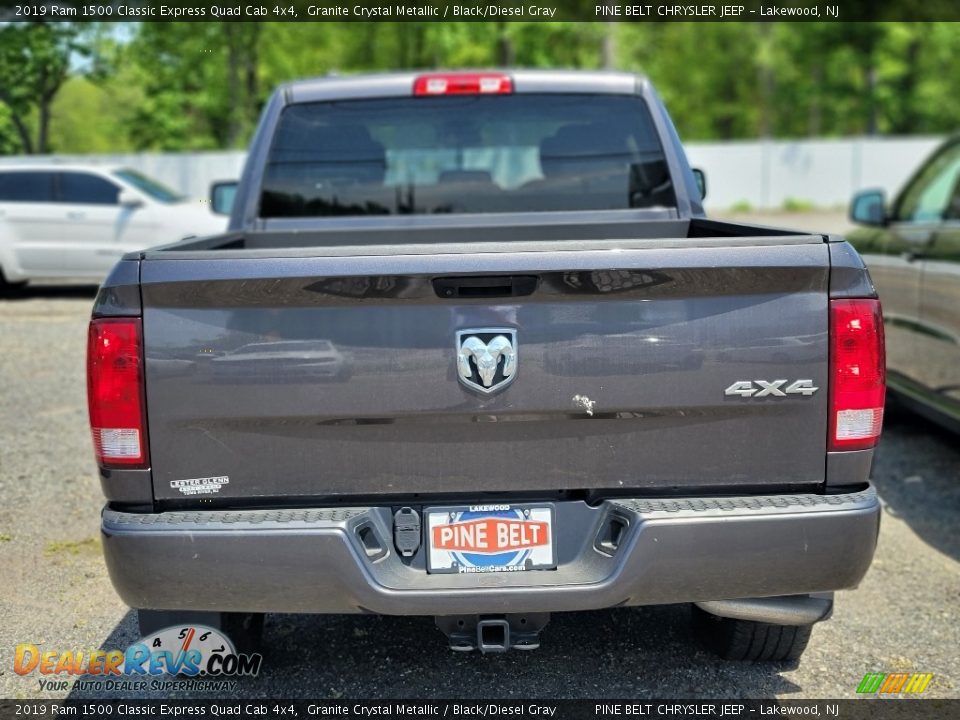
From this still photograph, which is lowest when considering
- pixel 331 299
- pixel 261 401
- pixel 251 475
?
pixel 251 475

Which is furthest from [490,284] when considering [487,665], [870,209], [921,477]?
[870,209]

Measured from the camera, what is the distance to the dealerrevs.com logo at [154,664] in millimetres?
3496

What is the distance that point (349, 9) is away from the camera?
30.8 metres

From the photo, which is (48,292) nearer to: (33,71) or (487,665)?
(33,71)

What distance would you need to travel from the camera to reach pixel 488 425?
2.83 m

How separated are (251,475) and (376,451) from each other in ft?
1.15

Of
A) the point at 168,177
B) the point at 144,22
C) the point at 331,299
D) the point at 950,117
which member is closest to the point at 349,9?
the point at 168,177

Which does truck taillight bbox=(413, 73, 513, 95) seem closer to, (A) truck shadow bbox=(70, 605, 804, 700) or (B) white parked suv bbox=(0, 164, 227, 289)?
(A) truck shadow bbox=(70, 605, 804, 700)

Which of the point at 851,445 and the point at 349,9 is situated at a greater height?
the point at 349,9

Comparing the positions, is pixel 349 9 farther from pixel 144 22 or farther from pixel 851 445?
pixel 851 445

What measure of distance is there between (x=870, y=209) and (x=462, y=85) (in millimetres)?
3260

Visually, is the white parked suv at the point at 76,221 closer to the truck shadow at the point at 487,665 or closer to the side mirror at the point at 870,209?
the side mirror at the point at 870,209

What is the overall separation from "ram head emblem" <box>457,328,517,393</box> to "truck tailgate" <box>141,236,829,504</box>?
0.06 feet

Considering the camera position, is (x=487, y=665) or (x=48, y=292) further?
(x=48, y=292)
